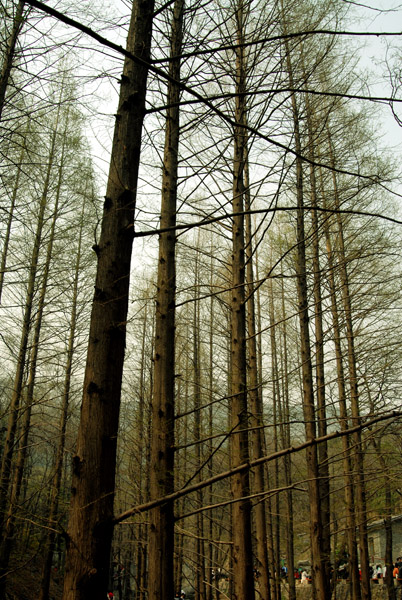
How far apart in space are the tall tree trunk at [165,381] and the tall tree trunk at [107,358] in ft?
4.67

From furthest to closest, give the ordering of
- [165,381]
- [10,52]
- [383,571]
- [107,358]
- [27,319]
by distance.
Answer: [383,571] → [27,319] → [10,52] → [165,381] → [107,358]

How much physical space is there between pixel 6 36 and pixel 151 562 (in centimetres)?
561

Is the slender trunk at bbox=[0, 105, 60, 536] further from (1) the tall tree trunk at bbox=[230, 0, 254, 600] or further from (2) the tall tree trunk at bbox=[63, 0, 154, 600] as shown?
(2) the tall tree trunk at bbox=[63, 0, 154, 600]

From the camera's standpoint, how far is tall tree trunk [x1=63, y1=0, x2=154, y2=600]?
1567mm

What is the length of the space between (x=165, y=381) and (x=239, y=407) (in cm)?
100

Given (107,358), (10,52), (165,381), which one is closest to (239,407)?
(165,381)

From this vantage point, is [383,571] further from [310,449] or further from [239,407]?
[239,407]

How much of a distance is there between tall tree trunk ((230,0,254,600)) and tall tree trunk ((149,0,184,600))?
1.92ft

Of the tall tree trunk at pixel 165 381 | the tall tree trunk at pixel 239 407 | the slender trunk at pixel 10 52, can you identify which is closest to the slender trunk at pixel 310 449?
the tall tree trunk at pixel 239 407

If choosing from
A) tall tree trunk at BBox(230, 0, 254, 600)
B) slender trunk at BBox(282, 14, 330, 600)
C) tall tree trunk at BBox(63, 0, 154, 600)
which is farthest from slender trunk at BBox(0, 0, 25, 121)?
tall tree trunk at BBox(63, 0, 154, 600)

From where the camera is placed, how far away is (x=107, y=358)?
5.98ft

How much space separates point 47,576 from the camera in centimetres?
1107

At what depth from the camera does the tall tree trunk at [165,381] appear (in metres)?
3.23

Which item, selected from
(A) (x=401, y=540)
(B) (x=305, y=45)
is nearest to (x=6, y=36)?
(B) (x=305, y=45)
